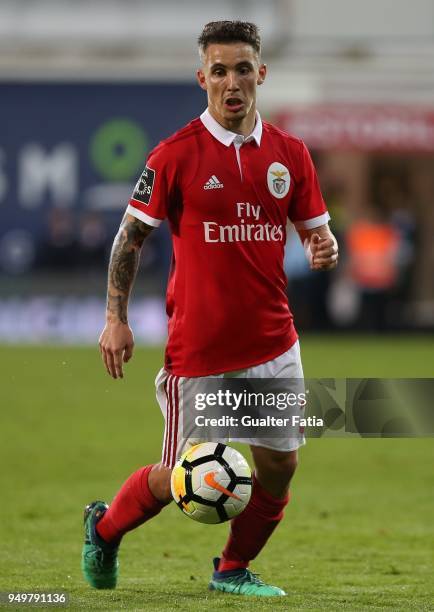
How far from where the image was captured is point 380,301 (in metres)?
23.4

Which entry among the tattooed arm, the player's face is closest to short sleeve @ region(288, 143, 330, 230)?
the player's face

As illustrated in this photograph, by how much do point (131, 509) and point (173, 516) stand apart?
2694mm

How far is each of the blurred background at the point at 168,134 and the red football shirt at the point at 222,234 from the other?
641 inches

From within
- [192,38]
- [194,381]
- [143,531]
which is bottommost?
[143,531]

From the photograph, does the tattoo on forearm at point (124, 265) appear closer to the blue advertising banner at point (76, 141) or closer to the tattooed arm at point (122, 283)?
the tattooed arm at point (122, 283)

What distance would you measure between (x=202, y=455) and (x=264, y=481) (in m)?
0.51

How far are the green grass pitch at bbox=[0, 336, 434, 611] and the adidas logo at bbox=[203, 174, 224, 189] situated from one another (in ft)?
5.20

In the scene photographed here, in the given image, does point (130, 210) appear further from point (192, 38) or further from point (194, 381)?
point (192, 38)

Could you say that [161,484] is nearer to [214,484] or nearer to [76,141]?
[214,484]

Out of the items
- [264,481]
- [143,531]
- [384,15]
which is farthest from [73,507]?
[384,15]

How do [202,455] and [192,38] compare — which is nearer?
[202,455]

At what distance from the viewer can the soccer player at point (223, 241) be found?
5504 mm

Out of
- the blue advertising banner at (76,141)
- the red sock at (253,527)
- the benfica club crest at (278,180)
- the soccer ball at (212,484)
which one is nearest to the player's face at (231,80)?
the benfica club crest at (278,180)

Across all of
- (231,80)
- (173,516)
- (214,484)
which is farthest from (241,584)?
(173,516)
